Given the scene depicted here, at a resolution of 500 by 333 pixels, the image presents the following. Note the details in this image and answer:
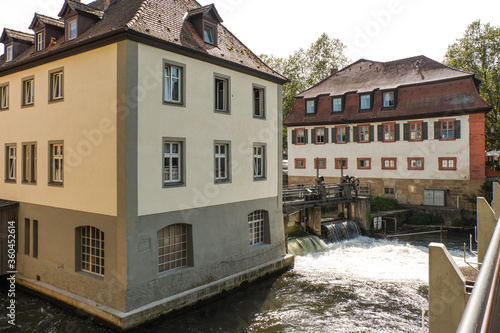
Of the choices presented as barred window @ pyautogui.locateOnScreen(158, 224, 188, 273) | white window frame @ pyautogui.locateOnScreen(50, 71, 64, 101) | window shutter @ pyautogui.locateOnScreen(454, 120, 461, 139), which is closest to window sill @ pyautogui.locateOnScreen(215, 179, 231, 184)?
barred window @ pyautogui.locateOnScreen(158, 224, 188, 273)

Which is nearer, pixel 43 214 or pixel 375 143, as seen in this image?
pixel 43 214

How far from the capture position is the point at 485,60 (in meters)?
37.7

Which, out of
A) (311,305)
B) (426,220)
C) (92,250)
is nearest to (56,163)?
(92,250)

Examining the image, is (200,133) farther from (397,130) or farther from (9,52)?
(397,130)

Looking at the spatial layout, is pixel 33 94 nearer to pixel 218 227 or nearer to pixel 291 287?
pixel 218 227

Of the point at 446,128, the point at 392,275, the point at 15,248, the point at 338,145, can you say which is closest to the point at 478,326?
the point at 392,275

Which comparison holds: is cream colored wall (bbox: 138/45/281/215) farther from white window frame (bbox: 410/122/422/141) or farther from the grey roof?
the grey roof

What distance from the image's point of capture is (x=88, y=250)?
1285 cm

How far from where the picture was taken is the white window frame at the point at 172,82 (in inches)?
497

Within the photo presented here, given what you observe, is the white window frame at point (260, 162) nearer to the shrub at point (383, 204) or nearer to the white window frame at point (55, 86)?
the white window frame at point (55, 86)

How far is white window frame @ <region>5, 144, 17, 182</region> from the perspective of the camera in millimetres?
15883

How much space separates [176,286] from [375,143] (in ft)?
81.7

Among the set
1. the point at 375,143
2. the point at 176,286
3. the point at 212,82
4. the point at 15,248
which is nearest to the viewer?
the point at 176,286

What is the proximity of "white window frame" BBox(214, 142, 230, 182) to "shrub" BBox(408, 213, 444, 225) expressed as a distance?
18664 millimetres
